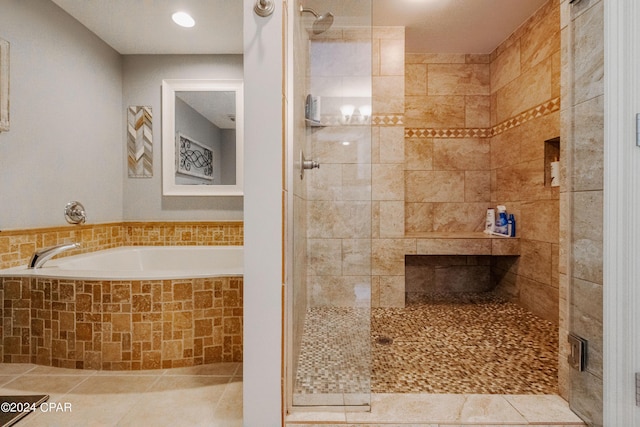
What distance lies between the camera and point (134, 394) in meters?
1.44

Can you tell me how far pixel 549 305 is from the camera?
233cm

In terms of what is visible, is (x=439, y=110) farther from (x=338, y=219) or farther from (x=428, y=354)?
(x=428, y=354)

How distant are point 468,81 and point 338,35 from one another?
1.95 meters

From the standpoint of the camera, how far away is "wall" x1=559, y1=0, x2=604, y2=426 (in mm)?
1162

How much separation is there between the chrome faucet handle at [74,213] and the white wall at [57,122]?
7cm

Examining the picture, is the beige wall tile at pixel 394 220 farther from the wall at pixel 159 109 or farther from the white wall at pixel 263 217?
the white wall at pixel 263 217

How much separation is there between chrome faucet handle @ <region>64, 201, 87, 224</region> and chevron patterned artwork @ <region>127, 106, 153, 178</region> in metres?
0.70

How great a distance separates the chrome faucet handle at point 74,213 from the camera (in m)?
2.21

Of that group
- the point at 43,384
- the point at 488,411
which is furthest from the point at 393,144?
the point at 43,384

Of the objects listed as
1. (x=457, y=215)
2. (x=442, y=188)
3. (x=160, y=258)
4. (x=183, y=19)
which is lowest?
(x=160, y=258)

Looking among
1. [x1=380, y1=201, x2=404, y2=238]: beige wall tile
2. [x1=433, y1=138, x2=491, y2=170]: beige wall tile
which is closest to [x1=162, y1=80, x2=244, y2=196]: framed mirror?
[x1=380, y1=201, x2=404, y2=238]: beige wall tile

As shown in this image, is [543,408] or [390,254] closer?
[543,408]

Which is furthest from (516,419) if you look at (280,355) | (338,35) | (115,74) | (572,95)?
(115,74)

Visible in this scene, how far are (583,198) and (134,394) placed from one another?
2.08 metres
